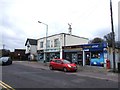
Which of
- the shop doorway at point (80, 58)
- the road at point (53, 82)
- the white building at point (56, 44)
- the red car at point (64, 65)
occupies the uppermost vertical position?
the white building at point (56, 44)

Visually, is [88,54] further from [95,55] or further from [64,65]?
[64,65]

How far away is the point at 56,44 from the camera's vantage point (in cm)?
4422

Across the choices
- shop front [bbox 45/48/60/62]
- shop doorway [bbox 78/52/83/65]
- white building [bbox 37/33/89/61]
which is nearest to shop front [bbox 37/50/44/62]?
white building [bbox 37/33/89/61]

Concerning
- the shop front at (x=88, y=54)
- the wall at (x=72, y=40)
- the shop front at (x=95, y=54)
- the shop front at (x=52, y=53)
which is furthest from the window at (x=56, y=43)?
the shop front at (x=95, y=54)

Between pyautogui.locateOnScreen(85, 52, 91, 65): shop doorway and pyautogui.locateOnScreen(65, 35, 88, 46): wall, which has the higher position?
pyautogui.locateOnScreen(65, 35, 88, 46): wall

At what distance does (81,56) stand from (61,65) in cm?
981

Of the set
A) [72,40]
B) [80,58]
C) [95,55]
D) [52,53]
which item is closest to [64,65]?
[95,55]

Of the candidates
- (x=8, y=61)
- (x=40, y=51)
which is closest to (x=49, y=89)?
(x=8, y=61)

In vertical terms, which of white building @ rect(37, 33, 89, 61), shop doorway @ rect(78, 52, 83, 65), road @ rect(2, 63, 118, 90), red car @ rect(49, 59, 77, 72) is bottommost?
road @ rect(2, 63, 118, 90)

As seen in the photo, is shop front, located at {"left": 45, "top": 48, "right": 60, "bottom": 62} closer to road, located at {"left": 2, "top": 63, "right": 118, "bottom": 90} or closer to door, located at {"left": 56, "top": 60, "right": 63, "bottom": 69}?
door, located at {"left": 56, "top": 60, "right": 63, "bottom": 69}

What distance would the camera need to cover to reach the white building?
1687 inches

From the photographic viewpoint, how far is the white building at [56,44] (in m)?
42.9

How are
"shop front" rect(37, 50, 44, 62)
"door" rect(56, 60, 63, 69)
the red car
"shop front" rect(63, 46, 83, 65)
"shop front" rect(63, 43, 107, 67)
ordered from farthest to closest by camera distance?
"shop front" rect(37, 50, 44, 62) → "shop front" rect(63, 46, 83, 65) → "shop front" rect(63, 43, 107, 67) → "door" rect(56, 60, 63, 69) → the red car

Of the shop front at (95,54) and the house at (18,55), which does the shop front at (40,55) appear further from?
the house at (18,55)
